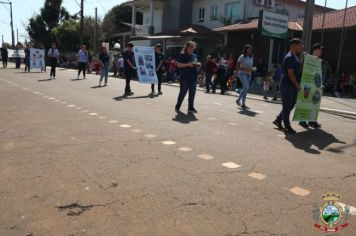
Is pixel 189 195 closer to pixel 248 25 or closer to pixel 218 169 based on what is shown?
pixel 218 169

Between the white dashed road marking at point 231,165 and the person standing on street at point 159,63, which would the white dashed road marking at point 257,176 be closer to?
the white dashed road marking at point 231,165

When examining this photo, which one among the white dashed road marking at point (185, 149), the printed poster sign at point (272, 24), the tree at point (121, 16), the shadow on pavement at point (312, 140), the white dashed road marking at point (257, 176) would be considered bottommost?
the shadow on pavement at point (312, 140)

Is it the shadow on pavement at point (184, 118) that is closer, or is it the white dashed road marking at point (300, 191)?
the white dashed road marking at point (300, 191)

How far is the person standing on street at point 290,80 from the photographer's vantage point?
7767 millimetres

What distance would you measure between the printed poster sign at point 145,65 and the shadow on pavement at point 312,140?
25.2ft

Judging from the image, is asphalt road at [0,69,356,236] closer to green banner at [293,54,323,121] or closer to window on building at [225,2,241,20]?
green banner at [293,54,323,121]

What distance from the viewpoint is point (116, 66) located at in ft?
91.4

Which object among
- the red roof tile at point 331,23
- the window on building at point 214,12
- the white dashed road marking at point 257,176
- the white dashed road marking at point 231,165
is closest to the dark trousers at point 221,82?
the red roof tile at point 331,23

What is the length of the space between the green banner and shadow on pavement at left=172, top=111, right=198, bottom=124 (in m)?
2.15

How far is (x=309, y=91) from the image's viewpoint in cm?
820

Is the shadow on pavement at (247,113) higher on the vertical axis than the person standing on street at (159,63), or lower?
lower

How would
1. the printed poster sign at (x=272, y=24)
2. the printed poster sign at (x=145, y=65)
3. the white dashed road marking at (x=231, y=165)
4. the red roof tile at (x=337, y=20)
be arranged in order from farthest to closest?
the red roof tile at (x=337, y=20) < the printed poster sign at (x=272, y=24) < the printed poster sign at (x=145, y=65) < the white dashed road marking at (x=231, y=165)

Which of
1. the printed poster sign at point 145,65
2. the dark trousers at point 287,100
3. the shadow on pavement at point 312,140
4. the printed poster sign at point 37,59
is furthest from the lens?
the printed poster sign at point 37,59

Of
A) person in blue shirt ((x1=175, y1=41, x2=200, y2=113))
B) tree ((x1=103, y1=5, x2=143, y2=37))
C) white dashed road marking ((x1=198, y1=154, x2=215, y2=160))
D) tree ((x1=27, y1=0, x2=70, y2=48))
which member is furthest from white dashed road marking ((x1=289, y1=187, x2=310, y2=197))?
tree ((x1=27, y1=0, x2=70, y2=48))
